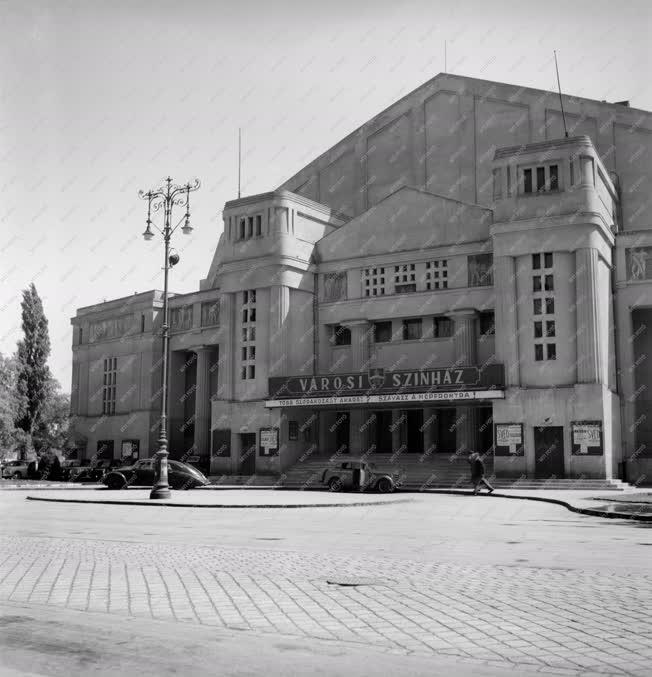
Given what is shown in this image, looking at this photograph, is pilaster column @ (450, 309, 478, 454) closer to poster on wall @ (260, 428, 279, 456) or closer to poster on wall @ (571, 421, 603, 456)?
poster on wall @ (571, 421, 603, 456)

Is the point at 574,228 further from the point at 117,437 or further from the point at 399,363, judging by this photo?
the point at 117,437

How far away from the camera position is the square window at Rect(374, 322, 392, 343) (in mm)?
48188

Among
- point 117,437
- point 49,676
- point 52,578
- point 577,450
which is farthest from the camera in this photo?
point 117,437

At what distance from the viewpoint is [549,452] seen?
39.2 metres

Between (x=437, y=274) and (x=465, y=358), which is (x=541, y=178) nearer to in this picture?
(x=437, y=274)

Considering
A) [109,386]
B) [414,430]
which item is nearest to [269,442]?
[414,430]

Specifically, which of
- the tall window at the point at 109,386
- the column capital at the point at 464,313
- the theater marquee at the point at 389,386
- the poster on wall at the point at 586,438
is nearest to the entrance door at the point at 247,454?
the theater marquee at the point at 389,386

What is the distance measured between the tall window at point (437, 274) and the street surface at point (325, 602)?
30.9 meters

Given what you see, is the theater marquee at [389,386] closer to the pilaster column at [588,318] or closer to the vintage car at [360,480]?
the pilaster column at [588,318]

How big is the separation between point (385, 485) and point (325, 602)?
80.4 ft

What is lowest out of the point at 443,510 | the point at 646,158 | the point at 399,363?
the point at 443,510

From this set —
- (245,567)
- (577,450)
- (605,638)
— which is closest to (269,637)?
(605,638)

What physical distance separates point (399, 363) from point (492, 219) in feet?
31.6

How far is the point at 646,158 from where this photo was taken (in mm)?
47531
